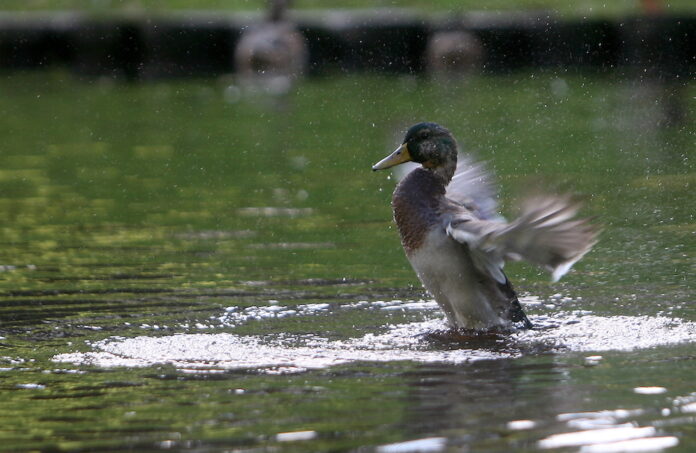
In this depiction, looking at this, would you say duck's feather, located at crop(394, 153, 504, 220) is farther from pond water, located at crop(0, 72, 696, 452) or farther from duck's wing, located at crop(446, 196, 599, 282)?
duck's wing, located at crop(446, 196, 599, 282)

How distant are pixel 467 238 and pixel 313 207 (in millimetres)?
4645

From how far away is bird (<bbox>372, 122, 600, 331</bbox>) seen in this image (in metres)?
5.87

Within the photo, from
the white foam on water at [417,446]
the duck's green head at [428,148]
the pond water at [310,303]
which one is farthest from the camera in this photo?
the duck's green head at [428,148]

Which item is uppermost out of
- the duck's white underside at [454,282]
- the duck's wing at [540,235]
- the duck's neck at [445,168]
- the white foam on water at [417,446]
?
the duck's neck at [445,168]

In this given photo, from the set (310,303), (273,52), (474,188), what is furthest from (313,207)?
(273,52)

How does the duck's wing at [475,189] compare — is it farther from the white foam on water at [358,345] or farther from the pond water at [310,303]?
the white foam on water at [358,345]

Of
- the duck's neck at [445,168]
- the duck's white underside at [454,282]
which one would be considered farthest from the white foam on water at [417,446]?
the duck's neck at [445,168]

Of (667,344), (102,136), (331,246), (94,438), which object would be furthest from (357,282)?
(102,136)

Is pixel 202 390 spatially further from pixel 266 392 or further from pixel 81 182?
pixel 81 182

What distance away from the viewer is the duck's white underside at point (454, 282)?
21.4 feet

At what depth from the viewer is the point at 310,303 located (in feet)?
24.2

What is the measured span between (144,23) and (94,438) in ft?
63.8

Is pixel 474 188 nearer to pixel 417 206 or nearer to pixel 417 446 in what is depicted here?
pixel 417 206

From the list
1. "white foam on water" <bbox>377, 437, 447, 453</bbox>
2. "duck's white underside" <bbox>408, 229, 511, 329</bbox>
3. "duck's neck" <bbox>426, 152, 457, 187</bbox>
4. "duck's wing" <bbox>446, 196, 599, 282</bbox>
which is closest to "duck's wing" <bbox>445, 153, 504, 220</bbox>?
"duck's neck" <bbox>426, 152, 457, 187</bbox>
